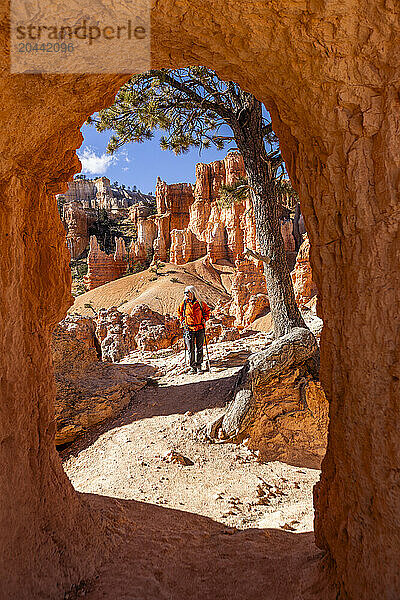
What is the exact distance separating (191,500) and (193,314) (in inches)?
165

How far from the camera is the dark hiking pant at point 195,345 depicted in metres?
7.62

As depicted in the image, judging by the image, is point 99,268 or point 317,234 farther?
point 99,268

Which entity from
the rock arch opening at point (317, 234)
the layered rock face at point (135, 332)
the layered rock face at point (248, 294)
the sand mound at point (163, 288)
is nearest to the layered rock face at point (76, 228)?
the sand mound at point (163, 288)

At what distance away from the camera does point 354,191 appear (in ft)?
5.64

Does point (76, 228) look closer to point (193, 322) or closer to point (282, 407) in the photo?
point (193, 322)

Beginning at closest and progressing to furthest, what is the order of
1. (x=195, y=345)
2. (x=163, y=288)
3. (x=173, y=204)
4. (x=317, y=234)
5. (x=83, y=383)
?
(x=317, y=234) → (x=83, y=383) → (x=195, y=345) → (x=163, y=288) → (x=173, y=204)

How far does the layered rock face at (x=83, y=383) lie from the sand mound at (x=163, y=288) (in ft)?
58.4

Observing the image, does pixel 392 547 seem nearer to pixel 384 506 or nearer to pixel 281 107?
pixel 384 506

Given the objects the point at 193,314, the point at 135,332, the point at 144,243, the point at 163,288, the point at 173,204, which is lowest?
the point at 135,332

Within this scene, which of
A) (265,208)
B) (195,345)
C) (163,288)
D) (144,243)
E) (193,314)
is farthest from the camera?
(144,243)

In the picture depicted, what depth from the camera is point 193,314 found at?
7535 mm

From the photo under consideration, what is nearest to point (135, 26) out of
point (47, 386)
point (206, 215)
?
point (47, 386)

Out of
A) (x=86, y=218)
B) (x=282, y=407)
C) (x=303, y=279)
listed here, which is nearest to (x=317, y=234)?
(x=282, y=407)

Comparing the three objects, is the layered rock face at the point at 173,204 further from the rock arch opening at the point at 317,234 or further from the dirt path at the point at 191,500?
the rock arch opening at the point at 317,234
